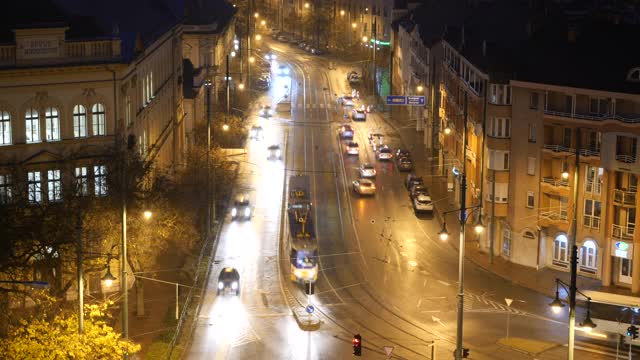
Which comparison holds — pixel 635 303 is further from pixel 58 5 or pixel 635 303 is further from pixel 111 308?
pixel 58 5

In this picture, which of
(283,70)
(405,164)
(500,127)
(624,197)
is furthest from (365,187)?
(283,70)

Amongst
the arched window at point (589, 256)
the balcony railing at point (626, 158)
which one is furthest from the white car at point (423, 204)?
the balcony railing at point (626, 158)

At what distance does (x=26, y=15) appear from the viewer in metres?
70.4

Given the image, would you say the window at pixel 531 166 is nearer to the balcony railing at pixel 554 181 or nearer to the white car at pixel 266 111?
the balcony railing at pixel 554 181

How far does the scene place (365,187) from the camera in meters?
104

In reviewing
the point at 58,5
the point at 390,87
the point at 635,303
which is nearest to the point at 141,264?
the point at 58,5

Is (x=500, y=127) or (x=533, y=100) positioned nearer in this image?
(x=533, y=100)

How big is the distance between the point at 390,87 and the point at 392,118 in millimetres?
13528

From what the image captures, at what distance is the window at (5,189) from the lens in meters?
60.8

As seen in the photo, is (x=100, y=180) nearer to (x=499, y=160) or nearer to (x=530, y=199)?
(x=499, y=160)

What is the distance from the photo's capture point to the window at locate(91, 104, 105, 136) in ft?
241

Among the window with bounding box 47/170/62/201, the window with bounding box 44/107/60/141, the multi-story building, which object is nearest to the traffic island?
the window with bounding box 47/170/62/201

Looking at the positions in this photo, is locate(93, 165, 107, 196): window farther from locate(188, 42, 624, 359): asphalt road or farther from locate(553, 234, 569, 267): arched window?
locate(553, 234, 569, 267): arched window

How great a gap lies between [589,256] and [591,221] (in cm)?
252
